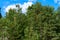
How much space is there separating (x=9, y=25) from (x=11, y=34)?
1293mm

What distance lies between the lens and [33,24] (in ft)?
89.7

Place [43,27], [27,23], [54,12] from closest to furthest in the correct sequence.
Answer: [43,27], [54,12], [27,23]

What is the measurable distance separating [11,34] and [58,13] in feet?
22.7

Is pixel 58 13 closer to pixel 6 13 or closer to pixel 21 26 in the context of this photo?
pixel 21 26

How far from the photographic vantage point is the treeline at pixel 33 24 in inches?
1038

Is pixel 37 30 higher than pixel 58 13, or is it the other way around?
pixel 58 13

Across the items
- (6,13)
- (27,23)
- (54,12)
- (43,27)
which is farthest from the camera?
(6,13)

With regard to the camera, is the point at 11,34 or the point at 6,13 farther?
the point at 6,13

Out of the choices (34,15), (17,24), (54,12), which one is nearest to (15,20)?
Result: (17,24)

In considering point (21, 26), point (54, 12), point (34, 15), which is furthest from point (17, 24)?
point (54, 12)

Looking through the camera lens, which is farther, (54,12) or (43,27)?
(54,12)

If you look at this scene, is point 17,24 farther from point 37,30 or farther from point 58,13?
point 58,13

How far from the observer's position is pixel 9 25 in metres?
29.1

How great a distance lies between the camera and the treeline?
2638 centimetres
